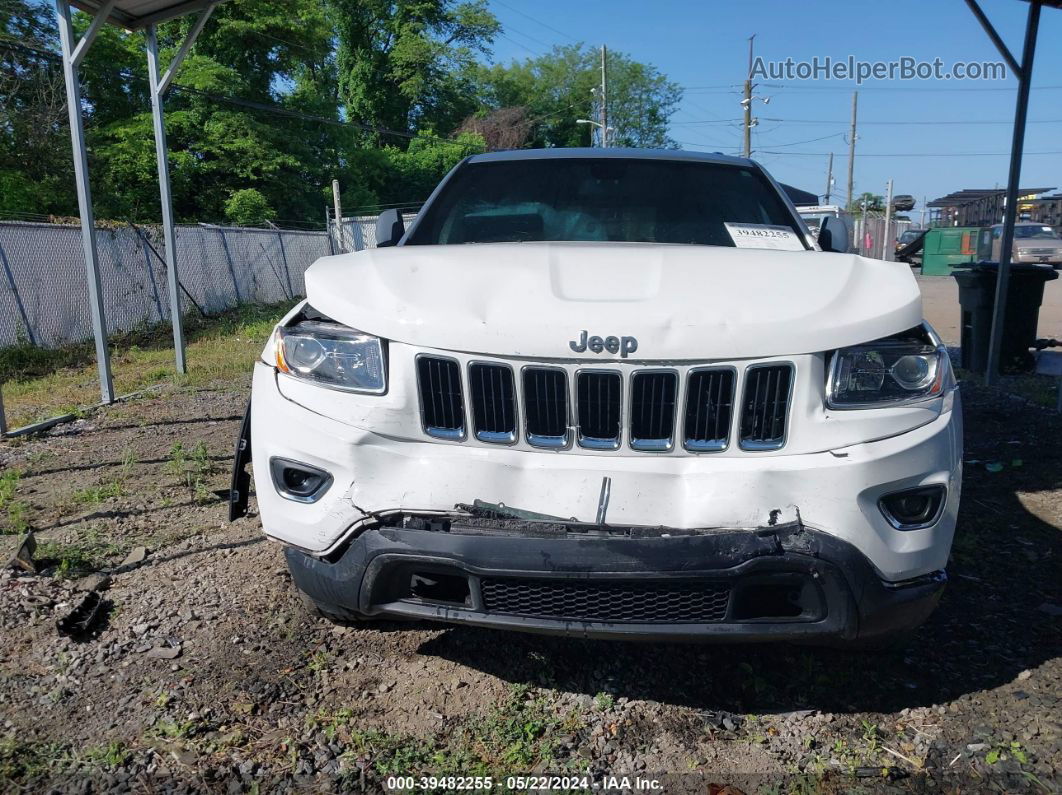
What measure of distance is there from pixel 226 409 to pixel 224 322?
8518 mm

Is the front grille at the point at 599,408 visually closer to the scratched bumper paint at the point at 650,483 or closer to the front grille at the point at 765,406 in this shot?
the scratched bumper paint at the point at 650,483

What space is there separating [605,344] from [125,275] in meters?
13.1

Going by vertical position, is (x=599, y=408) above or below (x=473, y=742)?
above

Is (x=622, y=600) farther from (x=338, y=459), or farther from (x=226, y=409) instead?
(x=226, y=409)

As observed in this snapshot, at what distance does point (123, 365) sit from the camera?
1011 cm

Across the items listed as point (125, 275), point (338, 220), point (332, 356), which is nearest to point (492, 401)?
point (332, 356)

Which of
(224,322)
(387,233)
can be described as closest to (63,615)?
(387,233)

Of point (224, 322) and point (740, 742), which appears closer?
point (740, 742)

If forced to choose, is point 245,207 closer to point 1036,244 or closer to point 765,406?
point 1036,244

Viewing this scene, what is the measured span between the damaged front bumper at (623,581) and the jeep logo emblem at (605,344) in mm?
473

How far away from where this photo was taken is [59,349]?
11.1 m

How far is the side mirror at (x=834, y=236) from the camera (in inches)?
144

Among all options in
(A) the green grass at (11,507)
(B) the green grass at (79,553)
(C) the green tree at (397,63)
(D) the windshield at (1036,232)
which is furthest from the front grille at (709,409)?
(C) the green tree at (397,63)

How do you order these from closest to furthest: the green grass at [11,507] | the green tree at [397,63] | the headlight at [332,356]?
1. the headlight at [332,356]
2. the green grass at [11,507]
3. the green tree at [397,63]
